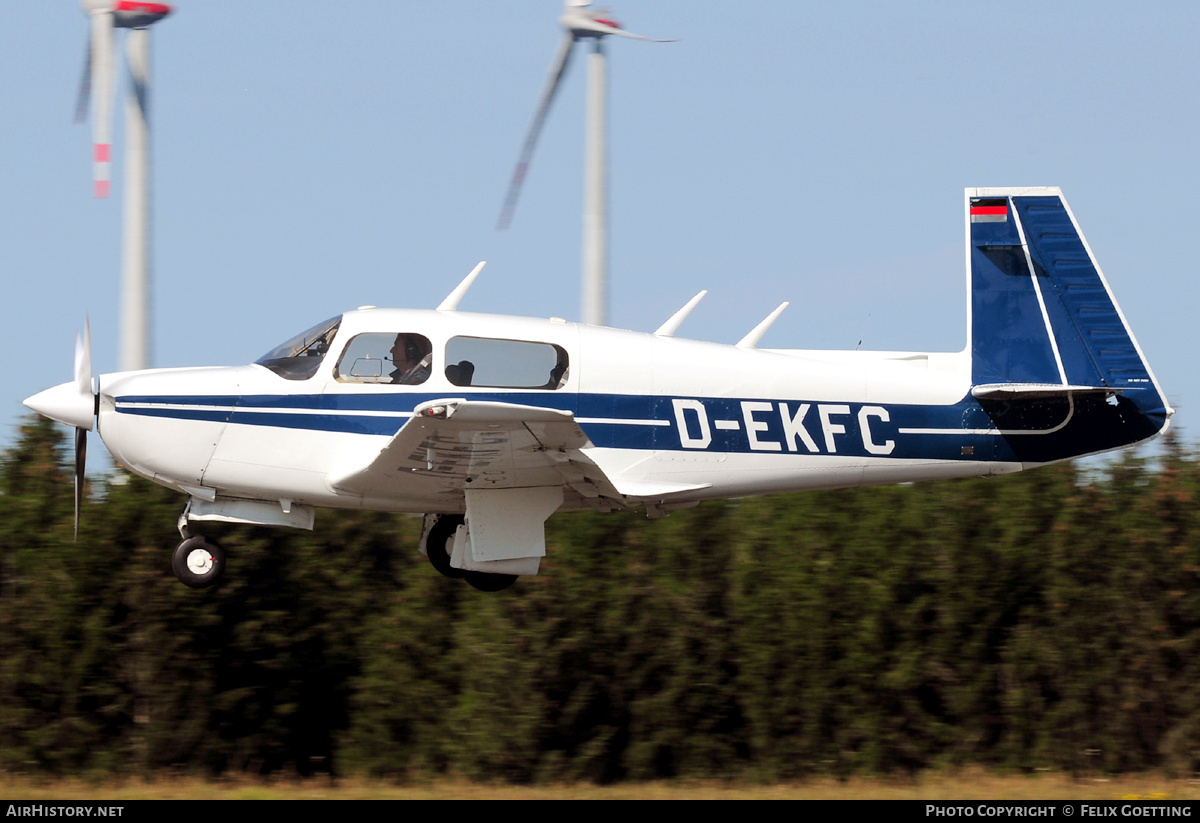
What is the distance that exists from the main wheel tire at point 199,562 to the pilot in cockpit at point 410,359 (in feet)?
6.70

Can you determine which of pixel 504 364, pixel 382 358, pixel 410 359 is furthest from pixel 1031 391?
pixel 382 358

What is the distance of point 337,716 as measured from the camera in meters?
19.4

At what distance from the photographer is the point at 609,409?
10.4 m

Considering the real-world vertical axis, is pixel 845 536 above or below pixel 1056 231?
below

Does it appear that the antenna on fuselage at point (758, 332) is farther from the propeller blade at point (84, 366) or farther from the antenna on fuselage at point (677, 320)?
the propeller blade at point (84, 366)

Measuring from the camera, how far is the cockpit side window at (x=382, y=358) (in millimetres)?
10195

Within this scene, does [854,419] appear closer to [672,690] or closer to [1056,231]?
[1056,231]

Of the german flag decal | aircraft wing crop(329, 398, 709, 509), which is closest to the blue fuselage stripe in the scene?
aircraft wing crop(329, 398, 709, 509)

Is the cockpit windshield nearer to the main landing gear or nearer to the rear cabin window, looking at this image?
the rear cabin window

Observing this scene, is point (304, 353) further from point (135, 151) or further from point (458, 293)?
point (135, 151)

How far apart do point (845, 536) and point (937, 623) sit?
1853mm

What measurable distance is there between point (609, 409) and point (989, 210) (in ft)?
12.2

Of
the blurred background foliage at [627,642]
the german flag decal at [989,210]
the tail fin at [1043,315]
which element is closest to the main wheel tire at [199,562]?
the tail fin at [1043,315]

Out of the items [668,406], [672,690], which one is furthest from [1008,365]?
[672,690]
